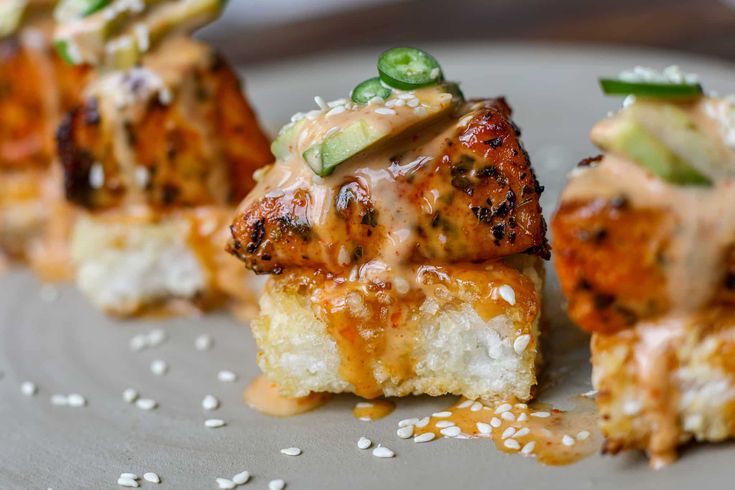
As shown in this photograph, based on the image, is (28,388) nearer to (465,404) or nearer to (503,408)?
(465,404)

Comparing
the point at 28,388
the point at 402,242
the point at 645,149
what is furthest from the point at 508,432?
the point at 28,388

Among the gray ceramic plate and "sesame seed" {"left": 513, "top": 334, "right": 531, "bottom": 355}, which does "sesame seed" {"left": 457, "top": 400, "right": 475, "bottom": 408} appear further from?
"sesame seed" {"left": 513, "top": 334, "right": 531, "bottom": 355}

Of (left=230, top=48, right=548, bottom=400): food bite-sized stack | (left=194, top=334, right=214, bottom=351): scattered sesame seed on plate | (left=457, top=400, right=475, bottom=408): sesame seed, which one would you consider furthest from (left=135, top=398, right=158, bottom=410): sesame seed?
(left=457, top=400, right=475, bottom=408): sesame seed

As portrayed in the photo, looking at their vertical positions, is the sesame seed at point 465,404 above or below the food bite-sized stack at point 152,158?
below

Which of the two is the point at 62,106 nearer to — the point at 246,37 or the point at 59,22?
the point at 59,22

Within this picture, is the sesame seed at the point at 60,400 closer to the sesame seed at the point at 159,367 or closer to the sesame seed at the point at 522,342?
the sesame seed at the point at 159,367

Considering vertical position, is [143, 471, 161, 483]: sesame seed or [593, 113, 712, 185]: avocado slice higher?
[593, 113, 712, 185]: avocado slice

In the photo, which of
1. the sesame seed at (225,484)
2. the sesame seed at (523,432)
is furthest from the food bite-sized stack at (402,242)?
the sesame seed at (225,484)
